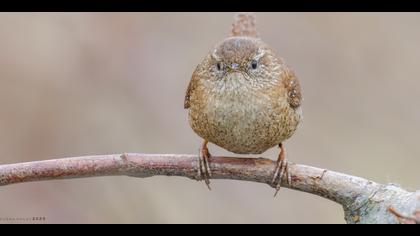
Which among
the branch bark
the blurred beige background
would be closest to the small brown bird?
the branch bark

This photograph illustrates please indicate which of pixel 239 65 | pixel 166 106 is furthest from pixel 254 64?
pixel 166 106

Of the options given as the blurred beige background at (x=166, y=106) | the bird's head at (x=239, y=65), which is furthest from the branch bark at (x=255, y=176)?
the blurred beige background at (x=166, y=106)

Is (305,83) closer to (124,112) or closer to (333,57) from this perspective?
(333,57)

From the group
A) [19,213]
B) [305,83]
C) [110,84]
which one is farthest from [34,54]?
[305,83]

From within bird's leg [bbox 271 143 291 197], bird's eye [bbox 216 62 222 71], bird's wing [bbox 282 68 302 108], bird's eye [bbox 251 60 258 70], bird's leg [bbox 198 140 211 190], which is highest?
bird's eye [bbox 216 62 222 71]

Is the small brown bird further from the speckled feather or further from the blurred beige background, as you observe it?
the blurred beige background

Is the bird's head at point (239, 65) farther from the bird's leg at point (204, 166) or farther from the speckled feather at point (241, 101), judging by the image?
the bird's leg at point (204, 166)
